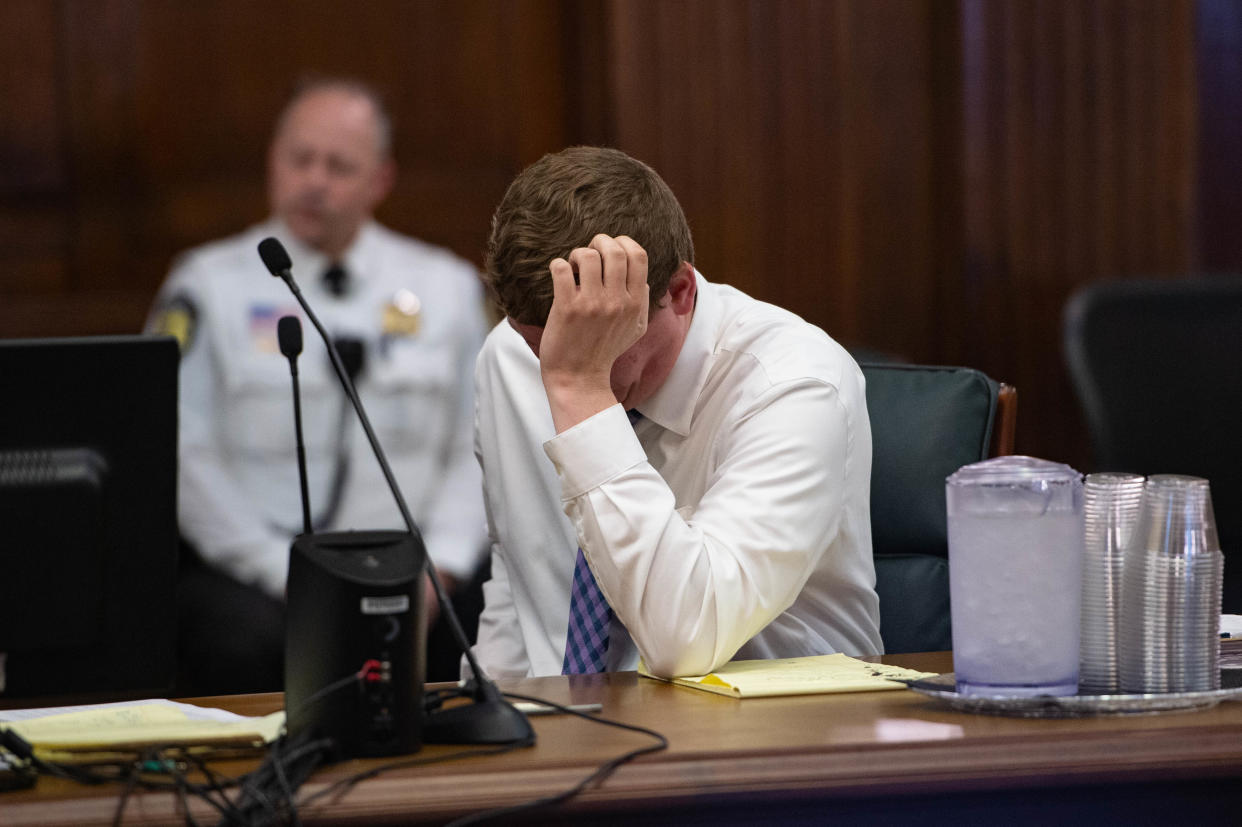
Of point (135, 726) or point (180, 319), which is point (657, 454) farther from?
point (180, 319)

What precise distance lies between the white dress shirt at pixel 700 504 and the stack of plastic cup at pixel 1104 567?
0.32 m

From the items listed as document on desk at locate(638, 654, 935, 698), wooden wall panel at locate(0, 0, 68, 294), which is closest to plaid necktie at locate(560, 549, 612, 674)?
document on desk at locate(638, 654, 935, 698)

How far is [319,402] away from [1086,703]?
2199mm

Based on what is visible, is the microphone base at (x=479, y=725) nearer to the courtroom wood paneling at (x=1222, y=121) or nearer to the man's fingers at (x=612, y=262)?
the man's fingers at (x=612, y=262)

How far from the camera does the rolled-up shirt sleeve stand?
49.8 inches

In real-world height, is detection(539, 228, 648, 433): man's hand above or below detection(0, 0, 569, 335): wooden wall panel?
below

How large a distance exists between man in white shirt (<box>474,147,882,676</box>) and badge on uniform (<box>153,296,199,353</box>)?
145 cm

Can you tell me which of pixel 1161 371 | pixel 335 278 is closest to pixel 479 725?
pixel 1161 371

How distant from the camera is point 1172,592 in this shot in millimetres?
1040

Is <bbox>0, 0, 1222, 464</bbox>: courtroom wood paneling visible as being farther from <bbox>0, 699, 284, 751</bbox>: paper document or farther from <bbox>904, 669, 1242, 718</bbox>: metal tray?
<bbox>904, 669, 1242, 718</bbox>: metal tray

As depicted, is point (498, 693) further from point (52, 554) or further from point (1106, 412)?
point (1106, 412)

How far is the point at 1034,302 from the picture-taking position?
3.38 metres

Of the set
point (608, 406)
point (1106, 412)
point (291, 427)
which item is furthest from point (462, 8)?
point (608, 406)

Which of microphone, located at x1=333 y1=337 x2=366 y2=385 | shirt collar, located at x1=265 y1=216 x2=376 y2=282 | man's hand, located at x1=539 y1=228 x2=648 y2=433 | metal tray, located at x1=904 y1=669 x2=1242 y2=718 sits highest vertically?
shirt collar, located at x1=265 y1=216 x2=376 y2=282
